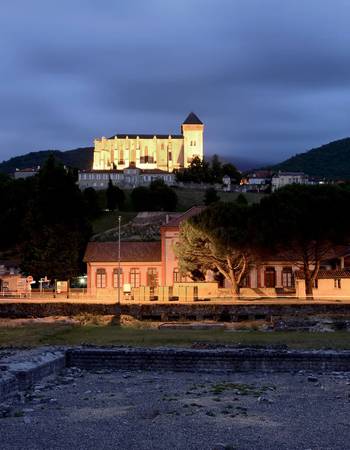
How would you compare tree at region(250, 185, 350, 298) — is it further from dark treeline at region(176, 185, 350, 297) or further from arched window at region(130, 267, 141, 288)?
arched window at region(130, 267, 141, 288)

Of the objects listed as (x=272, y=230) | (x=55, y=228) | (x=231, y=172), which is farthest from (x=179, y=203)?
(x=272, y=230)

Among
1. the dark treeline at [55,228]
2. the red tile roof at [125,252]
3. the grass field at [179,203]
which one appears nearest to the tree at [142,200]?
the grass field at [179,203]

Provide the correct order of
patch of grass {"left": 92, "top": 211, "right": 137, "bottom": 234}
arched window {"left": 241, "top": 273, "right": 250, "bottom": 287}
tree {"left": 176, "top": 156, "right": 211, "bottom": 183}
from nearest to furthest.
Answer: arched window {"left": 241, "top": 273, "right": 250, "bottom": 287}, patch of grass {"left": 92, "top": 211, "right": 137, "bottom": 234}, tree {"left": 176, "top": 156, "right": 211, "bottom": 183}

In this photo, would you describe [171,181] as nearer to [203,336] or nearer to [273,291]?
[273,291]

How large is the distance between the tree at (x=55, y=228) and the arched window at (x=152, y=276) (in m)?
12.0

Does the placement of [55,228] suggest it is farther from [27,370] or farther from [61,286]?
[27,370]

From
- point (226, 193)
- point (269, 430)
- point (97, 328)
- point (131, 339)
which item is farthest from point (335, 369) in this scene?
point (226, 193)

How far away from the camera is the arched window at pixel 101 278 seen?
66.1m

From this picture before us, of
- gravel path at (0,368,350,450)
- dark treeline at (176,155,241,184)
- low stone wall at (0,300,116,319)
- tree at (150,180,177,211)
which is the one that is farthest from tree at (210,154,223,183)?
gravel path at (0,368,350,450)

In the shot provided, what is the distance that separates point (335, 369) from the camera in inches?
903

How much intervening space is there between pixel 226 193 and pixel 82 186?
4105 centimetres

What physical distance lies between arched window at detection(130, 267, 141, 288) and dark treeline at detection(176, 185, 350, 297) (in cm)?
842

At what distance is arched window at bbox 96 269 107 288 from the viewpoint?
66.1 metres

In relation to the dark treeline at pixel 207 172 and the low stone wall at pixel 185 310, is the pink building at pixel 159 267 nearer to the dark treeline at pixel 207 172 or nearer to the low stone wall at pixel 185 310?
the low stone wall at pixel 185 310
